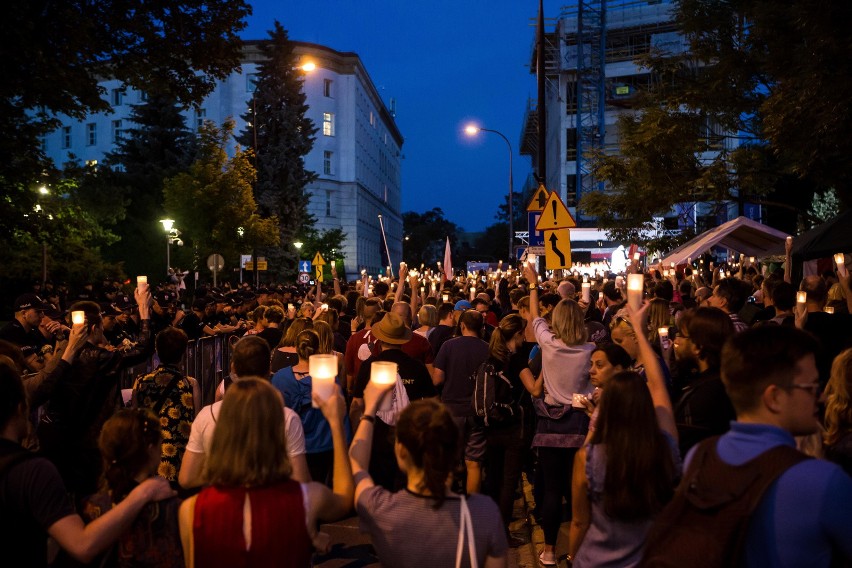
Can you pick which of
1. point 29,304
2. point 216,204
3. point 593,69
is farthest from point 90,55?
point 593,69

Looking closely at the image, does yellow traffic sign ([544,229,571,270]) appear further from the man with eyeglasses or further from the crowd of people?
the man with eyeglasses

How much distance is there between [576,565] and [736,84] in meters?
21.2

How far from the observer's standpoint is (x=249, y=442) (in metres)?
3.21

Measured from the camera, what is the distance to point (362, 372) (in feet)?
22.5

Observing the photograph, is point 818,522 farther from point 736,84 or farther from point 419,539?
point 736,84

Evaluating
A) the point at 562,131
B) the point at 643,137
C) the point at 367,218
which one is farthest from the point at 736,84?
the point at 367,218

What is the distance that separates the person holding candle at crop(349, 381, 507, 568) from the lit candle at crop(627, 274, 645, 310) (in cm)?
141

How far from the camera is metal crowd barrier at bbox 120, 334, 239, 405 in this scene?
10805mm

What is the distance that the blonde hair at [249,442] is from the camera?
10.4ft

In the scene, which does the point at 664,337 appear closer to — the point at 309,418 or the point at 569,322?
the point at 569,322

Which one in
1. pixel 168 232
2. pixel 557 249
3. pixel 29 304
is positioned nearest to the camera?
pixel 29 304

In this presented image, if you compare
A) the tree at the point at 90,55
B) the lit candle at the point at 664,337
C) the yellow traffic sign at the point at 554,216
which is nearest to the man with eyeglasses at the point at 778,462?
the lit candle at the point at 664,337

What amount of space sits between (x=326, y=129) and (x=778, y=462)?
8685cm

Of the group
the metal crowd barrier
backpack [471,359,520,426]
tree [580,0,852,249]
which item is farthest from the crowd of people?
tree [580,0,852,249]
